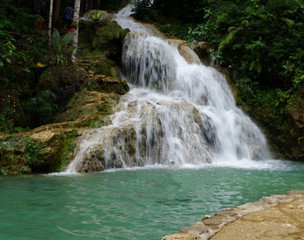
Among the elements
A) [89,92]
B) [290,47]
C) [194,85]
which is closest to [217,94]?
[194,85]

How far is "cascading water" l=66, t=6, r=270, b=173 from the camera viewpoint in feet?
25.4

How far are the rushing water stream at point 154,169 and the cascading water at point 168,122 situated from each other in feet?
0.12

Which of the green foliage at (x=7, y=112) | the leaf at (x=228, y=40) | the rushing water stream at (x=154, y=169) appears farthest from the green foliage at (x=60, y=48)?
the leaf at (x=228, y=40)

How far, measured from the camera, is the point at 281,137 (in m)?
11.0

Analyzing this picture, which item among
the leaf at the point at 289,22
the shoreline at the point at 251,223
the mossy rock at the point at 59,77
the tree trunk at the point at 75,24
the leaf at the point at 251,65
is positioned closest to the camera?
the shoreline at the point at 251,223

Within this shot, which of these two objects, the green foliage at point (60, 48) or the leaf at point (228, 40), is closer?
the green foliage at point (60, 48)

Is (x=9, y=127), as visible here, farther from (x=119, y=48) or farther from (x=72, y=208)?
(x=119, y=48)

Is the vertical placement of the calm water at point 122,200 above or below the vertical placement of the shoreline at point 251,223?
below

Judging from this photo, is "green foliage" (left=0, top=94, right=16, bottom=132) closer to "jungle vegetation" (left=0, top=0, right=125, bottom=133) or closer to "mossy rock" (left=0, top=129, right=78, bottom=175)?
"jungle vegetation" (left=0, top=0, right=125, bottom=133)

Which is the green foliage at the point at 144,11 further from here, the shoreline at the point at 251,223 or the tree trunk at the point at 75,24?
the shoreline at the point at 251,223

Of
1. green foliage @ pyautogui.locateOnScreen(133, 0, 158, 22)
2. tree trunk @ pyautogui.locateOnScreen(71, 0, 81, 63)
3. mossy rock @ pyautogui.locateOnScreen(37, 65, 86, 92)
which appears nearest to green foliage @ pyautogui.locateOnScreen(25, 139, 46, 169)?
mossy rock @ pyautogui.locateOnScreen(37, 65, 86, 92)

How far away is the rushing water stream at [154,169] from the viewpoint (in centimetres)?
346

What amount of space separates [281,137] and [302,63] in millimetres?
3271

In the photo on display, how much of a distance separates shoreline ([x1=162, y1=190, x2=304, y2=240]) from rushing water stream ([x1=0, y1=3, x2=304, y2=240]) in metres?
0.74
